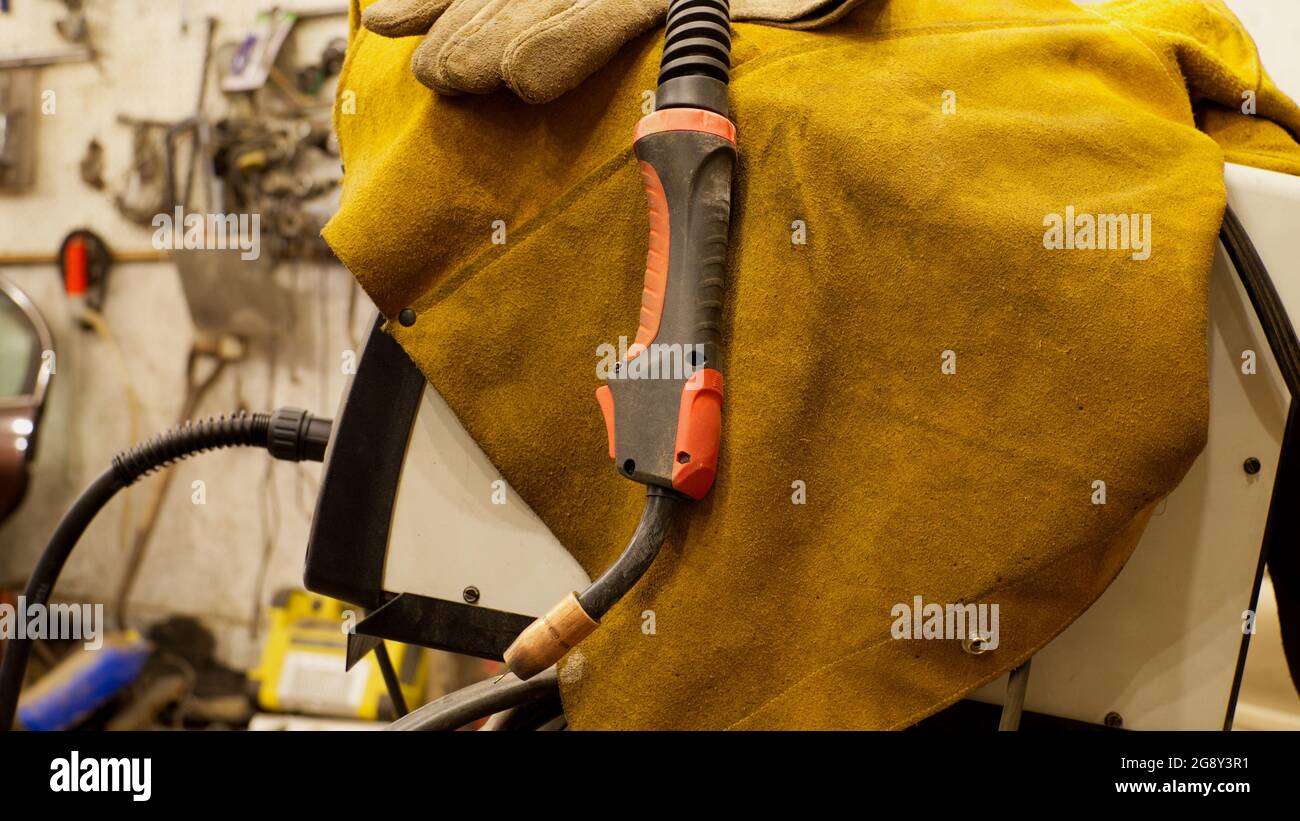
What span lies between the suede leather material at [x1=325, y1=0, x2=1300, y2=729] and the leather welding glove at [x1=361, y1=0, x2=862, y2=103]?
0.9 inches

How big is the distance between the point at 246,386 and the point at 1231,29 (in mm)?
1944

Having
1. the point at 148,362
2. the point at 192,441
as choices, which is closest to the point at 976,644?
the point at 192,441

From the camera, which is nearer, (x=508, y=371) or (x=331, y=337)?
(x=508, y=371)

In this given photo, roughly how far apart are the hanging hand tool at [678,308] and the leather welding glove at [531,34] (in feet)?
0.18

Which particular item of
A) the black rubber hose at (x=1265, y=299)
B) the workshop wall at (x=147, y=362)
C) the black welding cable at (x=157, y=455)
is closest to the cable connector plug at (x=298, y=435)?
the black welding cable at (x=157, y=455)

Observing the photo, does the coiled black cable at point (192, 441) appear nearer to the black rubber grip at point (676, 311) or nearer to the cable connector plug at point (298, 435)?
the cable connector plug at point (298, 435)

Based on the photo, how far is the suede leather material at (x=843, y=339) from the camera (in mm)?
527

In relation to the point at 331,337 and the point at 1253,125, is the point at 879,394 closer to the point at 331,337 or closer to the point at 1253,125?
the point at 1253,125

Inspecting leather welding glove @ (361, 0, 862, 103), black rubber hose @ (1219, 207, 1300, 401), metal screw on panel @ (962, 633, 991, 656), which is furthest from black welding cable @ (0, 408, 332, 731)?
black rubber hose @ (1219, 207, 1300, 401)

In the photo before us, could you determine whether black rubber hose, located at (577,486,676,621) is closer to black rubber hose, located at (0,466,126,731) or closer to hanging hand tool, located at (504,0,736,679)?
hanging hand tool, located at (504,0,736,679)

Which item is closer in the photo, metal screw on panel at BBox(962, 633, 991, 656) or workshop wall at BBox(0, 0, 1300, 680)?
metal screw on panel at BBox(962, 633, 991, 656)

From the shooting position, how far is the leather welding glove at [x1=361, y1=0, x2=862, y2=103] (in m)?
0.55
